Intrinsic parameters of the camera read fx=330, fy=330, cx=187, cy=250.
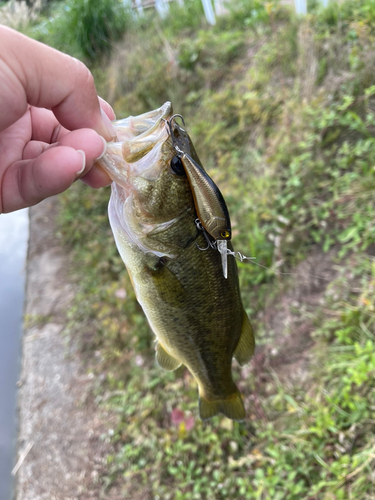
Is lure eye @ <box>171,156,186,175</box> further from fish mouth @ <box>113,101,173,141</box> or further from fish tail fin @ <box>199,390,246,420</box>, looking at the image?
fish tail fin @ <box>199,390,246,420</box>

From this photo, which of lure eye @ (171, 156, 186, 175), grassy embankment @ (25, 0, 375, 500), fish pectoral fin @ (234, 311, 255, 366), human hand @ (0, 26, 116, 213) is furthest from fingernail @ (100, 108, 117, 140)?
grassy embankment @ (25, 0, 375, 500)

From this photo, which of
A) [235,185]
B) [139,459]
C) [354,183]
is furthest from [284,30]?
[139,459]

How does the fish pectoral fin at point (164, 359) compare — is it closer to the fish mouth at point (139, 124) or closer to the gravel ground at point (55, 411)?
the fish mouth at point (139, 124)

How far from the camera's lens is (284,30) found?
4.36 meters

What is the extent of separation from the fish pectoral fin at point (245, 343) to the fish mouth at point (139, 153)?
80cm

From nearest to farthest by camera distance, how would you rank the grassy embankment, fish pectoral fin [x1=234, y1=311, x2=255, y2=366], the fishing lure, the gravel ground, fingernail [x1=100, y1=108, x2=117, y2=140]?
the fishing lure
fingernail [x1=100, y1=108, x2=117, y2=140]
fish pectoral fin [x1=234, y1=311, x2=255, y2=366]
the grassy embankment
the gravel ground

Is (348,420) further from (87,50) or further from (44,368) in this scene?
(87,50)

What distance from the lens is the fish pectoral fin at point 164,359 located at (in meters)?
1.65

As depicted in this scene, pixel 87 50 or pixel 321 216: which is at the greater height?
pixel 87 50

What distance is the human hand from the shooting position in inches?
34.2

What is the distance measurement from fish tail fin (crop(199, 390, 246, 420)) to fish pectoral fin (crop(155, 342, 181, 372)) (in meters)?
0.24

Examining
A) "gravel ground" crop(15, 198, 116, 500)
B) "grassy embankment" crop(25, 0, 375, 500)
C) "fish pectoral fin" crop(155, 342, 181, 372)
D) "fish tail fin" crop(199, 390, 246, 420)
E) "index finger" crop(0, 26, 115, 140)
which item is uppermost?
"index finger" crop(0, 26, 115, 140)

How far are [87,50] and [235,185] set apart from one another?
5564 millimetres

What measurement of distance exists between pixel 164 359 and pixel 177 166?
98cm
